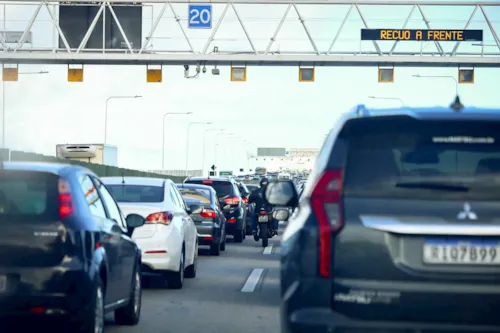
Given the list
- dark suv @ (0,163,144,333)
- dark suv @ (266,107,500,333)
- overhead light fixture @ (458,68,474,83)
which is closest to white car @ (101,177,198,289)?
dark suv @ (0,163,144,333)

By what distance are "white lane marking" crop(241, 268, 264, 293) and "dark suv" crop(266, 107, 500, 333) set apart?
31.3 feet

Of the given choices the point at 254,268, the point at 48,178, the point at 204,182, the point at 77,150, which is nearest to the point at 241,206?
the point at 204,182

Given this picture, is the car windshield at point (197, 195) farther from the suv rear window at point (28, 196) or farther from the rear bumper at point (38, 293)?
the rear bumper at point (38, 293)

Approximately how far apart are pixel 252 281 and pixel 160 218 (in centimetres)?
267

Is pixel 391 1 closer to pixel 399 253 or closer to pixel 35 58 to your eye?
pixel 35 58

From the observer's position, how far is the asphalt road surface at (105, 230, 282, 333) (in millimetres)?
11664

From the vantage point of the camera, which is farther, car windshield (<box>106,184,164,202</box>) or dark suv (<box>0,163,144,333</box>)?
car windshield (<box>106,184,164,202</box>)

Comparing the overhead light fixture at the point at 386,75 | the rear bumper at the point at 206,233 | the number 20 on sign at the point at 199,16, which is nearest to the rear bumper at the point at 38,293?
the rear bumper at the point at 206,233

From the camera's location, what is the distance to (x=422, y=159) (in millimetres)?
6312

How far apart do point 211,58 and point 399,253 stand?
34743mm

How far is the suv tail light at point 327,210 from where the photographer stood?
20.3ft

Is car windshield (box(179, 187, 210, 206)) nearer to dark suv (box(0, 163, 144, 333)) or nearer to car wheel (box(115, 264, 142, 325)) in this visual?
car wheel (box(115, 264, 142, 325))

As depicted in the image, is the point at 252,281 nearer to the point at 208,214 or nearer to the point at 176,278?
the point at 176,278

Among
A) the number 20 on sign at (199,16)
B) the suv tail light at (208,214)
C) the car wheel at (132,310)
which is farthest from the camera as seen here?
the number 20 on sign at (199,16)
